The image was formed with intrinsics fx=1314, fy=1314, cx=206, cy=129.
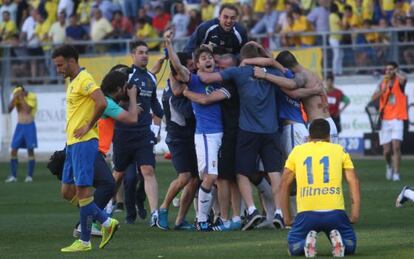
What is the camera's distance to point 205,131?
53.7 feet

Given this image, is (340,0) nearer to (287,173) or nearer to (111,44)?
(111,44)

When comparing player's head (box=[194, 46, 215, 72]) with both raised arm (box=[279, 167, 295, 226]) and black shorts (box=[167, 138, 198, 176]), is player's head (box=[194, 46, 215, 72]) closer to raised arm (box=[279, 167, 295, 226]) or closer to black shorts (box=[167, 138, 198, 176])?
black shorts (box=[167, 138, 198, 176])

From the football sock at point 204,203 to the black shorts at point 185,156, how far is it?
52 cm

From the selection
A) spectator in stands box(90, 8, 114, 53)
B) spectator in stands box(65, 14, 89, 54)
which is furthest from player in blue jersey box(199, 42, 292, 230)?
spectator in stands box(65, 14, 89, 54)

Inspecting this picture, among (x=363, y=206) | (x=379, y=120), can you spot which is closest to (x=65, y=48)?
(x=363, y=206)

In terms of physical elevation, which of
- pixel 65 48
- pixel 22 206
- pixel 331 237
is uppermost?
pixel 65 48

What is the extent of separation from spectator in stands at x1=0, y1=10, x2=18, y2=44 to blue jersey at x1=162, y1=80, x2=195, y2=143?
2299 cm

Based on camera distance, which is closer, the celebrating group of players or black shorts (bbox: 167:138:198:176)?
the celebrating group of players

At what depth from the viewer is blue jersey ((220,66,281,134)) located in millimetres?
16266

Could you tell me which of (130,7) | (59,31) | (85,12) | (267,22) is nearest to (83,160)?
(267,22)

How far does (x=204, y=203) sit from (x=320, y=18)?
18928 mm

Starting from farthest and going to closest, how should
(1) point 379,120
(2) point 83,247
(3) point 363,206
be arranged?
(1) point 379,120
(3) point 363,206
(2) point 83,247

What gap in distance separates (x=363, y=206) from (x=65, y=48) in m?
7.13

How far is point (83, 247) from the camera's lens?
45.5ft
